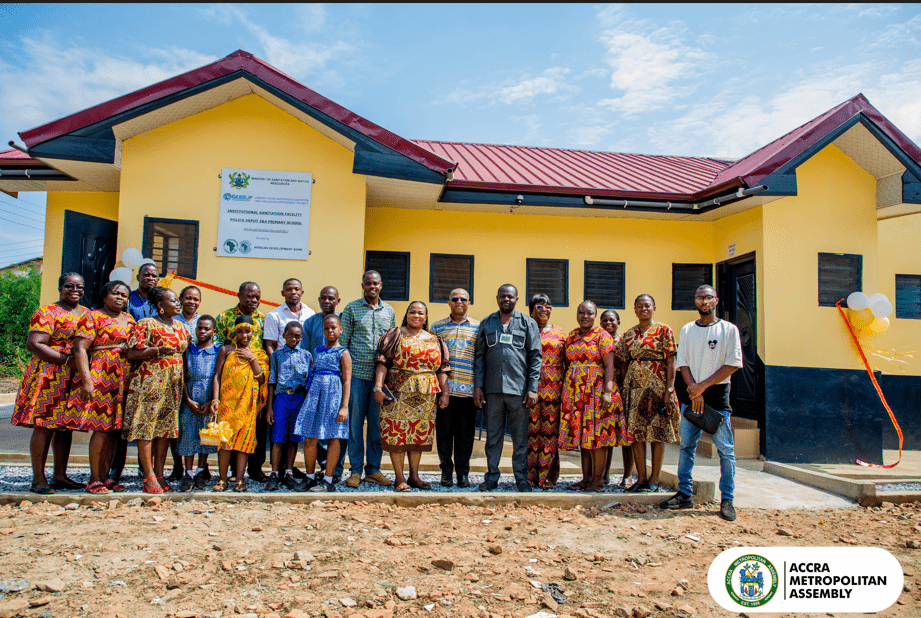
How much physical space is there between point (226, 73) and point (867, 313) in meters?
8.74

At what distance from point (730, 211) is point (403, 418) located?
19.6 ft

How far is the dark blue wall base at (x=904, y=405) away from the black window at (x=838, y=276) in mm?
1817

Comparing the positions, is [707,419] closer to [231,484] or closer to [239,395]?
[239,395]

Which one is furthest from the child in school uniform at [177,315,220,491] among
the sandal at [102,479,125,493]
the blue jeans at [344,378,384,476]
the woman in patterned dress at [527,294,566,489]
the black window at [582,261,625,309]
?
the black window at [582,261,625,309]

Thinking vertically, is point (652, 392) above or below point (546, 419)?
above

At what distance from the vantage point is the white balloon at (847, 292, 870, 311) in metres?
7.64

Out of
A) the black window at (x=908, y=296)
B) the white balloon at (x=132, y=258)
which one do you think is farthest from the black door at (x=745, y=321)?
the white balloon at (x=132, y=258)

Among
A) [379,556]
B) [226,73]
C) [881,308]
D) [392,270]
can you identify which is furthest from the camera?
[392,270]

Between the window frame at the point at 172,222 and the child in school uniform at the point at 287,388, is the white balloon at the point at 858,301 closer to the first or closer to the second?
the child in school uniform at the point at 287,388

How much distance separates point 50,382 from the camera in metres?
4.53

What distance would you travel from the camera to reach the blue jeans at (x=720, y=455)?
4734 mm

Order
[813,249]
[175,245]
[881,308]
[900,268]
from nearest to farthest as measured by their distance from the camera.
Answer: [175,245] → [881,308] → [813,249] → [900,268]

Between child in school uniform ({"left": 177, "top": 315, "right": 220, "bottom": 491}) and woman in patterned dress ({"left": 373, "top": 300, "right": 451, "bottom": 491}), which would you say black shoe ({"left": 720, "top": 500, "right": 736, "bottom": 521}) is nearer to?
woman in patterned dress ({"left": 373, "top": 300, "right": 451, "bottom": 491})

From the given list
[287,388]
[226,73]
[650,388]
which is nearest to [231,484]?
[287,388]
